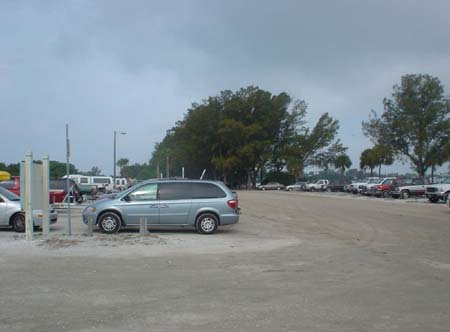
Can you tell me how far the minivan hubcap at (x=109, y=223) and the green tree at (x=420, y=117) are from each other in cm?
5123

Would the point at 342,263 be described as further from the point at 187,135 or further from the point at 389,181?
the point at 187,135

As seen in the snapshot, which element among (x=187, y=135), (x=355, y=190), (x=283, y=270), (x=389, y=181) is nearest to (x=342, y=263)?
(x=283, y=270)

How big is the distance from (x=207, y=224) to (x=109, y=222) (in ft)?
9.44

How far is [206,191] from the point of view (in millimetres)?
15750

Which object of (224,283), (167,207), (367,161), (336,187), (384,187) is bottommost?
(224,283)

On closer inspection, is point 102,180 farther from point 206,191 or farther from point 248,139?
point 206,191

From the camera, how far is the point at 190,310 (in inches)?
258

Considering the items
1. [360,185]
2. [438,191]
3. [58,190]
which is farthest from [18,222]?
[360,185]

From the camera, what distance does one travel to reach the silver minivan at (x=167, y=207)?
15250 millimetres

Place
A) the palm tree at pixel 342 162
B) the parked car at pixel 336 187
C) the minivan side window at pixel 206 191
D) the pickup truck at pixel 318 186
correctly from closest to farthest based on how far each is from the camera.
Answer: the minivan side window at pixel 206 191, the parked car at pixel 336 187, the pickup truck at pixel 318 186, the palm tree at pixel 342 162

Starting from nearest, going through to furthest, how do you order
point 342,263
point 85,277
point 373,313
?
1. point 373,313
2. point 85,277
3. point 342,263

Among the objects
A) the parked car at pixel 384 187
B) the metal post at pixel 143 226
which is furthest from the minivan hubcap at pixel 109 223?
the parked car at pixel 384 187

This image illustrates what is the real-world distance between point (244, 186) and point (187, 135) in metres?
13.7

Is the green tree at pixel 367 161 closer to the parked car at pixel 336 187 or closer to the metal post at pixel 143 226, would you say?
the parked car at pixel 336 187
